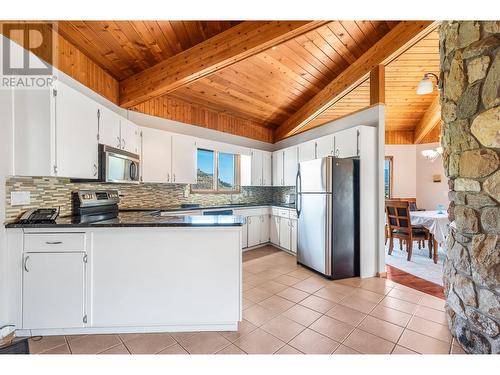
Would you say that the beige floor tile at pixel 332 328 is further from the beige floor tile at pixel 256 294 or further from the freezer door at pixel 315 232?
the freezer door at pixel 315 232

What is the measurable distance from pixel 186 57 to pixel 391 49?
108 inches

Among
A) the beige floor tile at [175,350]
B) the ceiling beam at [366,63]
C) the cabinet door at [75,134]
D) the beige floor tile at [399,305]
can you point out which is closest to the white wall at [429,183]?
the ceiling beam at [366,63]

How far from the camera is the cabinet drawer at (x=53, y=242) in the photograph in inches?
78.2

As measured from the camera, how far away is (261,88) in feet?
14.2

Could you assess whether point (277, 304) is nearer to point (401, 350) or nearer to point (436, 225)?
point (401, 350)

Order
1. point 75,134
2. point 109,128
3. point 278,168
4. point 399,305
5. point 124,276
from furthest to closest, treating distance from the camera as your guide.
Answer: point 278,168, point 109,128, point 399,305, point 75,134, point 124,276

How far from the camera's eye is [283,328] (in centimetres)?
216

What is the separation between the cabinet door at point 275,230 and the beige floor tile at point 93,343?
3407 mm

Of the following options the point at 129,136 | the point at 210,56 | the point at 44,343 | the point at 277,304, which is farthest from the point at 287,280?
the point at 210,56

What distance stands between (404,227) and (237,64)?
3990 millimetres

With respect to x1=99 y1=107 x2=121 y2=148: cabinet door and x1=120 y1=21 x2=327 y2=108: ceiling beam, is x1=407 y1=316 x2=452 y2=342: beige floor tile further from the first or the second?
x1=99 y1=107 x2=121 y2=148: cabinet door

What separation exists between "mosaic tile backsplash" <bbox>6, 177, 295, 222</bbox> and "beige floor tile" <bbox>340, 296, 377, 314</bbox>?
9.63 feet

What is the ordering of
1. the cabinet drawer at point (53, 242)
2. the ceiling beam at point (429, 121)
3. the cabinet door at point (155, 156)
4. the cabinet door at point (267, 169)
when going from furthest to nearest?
→ the ceiling beam at point (429, 121), the cabinet door at point (267, 169), the cabinet door at point (155, 156), the cabinet drawer at point (53, 242)
